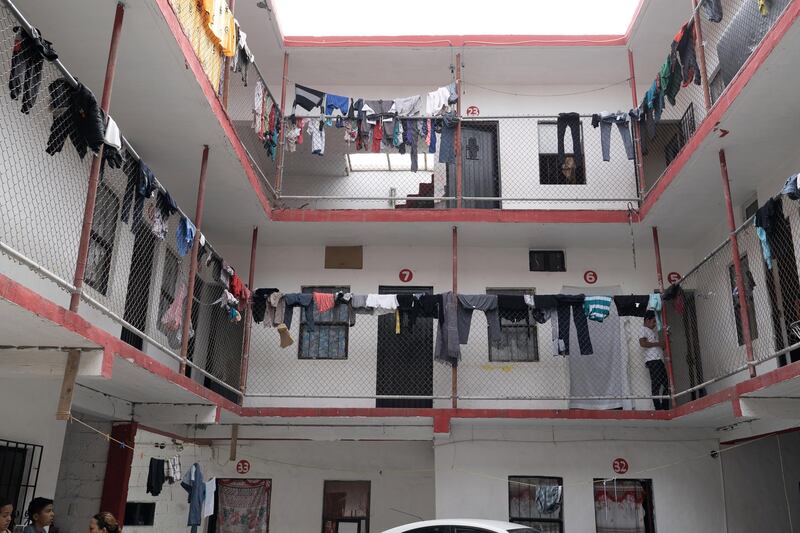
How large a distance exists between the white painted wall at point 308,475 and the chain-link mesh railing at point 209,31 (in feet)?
26.1

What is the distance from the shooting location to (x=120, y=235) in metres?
10.4

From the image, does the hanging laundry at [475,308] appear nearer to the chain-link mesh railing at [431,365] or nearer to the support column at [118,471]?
the chain-link mesh railing at [431,365]

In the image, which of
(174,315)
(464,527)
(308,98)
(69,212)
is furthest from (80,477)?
(308,98)

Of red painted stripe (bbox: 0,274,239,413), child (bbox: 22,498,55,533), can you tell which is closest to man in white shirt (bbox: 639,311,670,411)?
red painted stripe (bbox: 0,274,239,413)

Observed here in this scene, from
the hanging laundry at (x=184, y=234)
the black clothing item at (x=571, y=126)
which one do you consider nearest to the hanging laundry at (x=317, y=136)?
the hanging laundry at (x=184, y=234)

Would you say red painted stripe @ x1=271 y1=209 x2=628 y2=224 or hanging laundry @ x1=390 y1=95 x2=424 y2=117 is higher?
hanging laundry @ x1=390 y1=95 x2=424 y2=117

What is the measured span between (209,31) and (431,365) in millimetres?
7169

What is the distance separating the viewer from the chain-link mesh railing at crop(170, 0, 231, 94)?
851 centimetres

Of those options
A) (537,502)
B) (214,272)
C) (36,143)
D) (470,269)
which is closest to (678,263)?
(470,269)

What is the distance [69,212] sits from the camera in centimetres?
910

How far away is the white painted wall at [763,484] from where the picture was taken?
1244cm

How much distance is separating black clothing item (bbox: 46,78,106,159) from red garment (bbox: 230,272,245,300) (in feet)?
14.5

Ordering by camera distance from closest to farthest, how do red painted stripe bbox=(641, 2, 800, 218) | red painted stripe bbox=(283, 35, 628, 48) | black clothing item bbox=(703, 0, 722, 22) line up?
1. red painted stripe bbox=(641, 2, 800, 218)
2. black clothing item bbox=(703, 0, 722, 22)
3. red painted stripe bbox=(283, 35, 628, 48)

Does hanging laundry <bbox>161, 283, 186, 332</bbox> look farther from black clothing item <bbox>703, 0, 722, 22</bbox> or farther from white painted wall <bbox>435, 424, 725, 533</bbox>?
black clothing item <bbox>703, 0, 722, 22</bbox>
